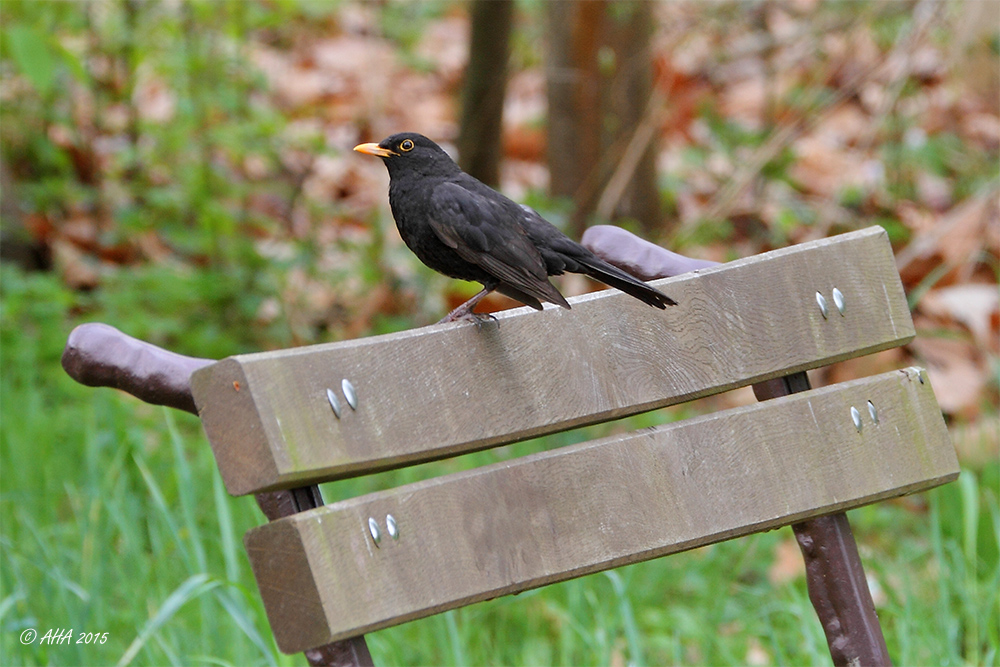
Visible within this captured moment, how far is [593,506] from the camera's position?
153cm

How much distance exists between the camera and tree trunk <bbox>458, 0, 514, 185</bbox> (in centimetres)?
475

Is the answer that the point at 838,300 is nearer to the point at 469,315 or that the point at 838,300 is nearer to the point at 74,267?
the point at 469,315

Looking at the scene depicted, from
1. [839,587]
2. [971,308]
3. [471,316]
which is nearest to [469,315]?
[471,316]

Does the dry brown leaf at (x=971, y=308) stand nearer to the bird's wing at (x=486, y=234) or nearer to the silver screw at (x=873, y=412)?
the silver screw at (x=873, y=412)

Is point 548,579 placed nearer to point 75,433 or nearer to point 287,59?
point 75,433

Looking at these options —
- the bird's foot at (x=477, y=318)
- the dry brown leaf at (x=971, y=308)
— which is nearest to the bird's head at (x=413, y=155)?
the bird's foot at (x=477, y=318)

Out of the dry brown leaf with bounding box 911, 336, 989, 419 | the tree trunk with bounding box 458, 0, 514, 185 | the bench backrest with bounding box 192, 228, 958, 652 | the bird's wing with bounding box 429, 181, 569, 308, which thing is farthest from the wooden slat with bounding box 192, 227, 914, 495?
the tree trunk with bounding box 458, 0, 514, 185

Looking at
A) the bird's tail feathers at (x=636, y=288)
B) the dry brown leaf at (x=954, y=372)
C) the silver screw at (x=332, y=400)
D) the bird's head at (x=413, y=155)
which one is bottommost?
the dry brown leaf at (x=954, y=372)

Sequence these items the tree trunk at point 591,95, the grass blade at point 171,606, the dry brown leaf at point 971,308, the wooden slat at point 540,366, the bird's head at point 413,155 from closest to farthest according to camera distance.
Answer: the wooden slat at point 540,366 → the grass blade at point 171,606 → the bird's head at point 413,155 → the dry brown leaf at point 971,308 → the tree trunk at point 591,95

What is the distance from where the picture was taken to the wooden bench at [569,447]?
1320 millimetres

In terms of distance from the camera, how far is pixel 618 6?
461cm

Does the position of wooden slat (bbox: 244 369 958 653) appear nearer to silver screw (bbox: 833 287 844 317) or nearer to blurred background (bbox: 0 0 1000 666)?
silver screw (bbox: 833 287 844 317)

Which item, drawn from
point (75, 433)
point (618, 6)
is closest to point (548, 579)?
point (75, 433)

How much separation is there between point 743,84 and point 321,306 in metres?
4.21
